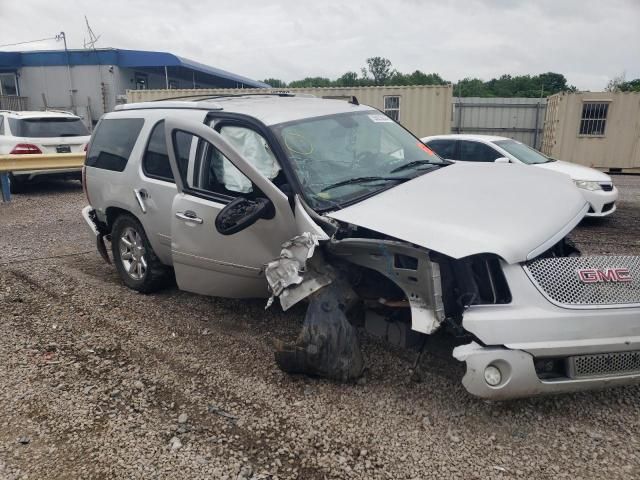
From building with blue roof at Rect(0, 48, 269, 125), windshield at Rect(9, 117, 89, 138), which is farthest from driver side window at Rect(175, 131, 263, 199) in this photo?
building with blue roof at Rect(0, 48, 269, 125)

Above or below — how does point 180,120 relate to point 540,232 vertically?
above

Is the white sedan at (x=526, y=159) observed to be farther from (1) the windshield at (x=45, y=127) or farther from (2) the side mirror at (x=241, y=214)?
(1) the windshield at (x=45, y=127)

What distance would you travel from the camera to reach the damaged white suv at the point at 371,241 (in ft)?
9.05

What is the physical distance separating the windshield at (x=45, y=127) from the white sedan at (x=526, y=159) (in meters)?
7.63

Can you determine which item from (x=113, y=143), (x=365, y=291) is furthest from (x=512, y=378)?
(x=113, y=143)

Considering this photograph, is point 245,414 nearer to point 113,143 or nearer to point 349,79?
point 113,143

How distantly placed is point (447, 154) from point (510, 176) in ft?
17.2

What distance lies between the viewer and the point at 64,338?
166 inches

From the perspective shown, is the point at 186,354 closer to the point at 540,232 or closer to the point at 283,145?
the point at 283,145

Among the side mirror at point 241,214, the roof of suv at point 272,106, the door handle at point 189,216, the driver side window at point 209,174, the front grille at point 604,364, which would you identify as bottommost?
the front grille at point 604,364

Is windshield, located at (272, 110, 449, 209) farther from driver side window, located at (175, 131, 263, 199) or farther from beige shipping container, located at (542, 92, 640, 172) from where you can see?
beige shipping container, located at (542, 92, 640, 172)

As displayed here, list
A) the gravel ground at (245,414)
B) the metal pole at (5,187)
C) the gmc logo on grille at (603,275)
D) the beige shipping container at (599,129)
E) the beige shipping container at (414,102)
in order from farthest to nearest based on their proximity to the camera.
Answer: the beige shipping container at (599,129)
the beige shipping container at (414,102)
the metal pole at (5,187)
the gmc logo on grille at (603,275)
the gravel ground at (245,414)

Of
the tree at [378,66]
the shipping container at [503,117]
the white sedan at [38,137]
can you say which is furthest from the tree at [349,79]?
the white sedan at [38,137]

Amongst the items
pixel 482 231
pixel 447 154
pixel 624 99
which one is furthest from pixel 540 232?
pixel 624 99
